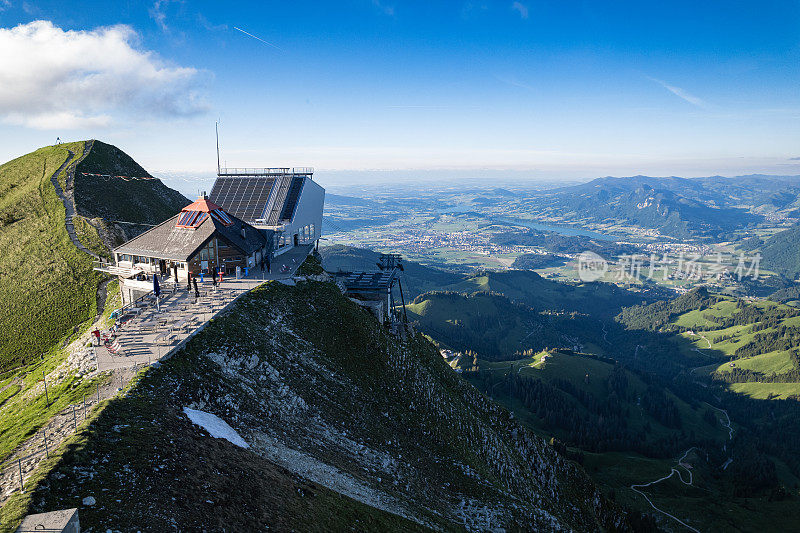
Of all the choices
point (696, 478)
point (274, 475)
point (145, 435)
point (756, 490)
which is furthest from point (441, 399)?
point (756, 490)

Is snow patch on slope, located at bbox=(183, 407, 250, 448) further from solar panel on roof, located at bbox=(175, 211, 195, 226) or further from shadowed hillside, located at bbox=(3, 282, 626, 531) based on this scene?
solar panel on roof, located at bbox=(175, 211, 195, 226)

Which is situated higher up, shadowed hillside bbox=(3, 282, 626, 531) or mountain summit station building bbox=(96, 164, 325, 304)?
mountain summit station building bbox=(96, 164, 325, 304)

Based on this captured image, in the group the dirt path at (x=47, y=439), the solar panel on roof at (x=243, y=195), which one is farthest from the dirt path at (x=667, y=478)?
the dirt path at (x=47, y=439)

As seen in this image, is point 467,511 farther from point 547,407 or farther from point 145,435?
point 547,407

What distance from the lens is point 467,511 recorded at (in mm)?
36281

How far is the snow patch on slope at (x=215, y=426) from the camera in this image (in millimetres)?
24842

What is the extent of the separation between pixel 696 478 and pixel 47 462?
16307 cm

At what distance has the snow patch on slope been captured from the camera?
978 inches

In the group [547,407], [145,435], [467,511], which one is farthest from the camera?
[547,407]

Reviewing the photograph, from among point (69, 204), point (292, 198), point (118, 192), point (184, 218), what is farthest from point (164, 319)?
point (118, 192)

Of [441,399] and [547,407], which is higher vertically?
[441,399]

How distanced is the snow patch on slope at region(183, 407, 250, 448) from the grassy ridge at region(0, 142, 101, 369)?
34538 mm

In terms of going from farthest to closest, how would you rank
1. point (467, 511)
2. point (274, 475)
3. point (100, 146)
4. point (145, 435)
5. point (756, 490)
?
1. point (756, 490)
2. point (100, 146)
3. point (467, 511)
4. point (274, 475)
5. point (145, 435)

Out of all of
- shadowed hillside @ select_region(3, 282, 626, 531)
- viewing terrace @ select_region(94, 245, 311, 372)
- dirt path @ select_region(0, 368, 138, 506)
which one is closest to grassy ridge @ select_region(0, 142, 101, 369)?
viewing terrace @ select_region(94, 245, 311, 372)
